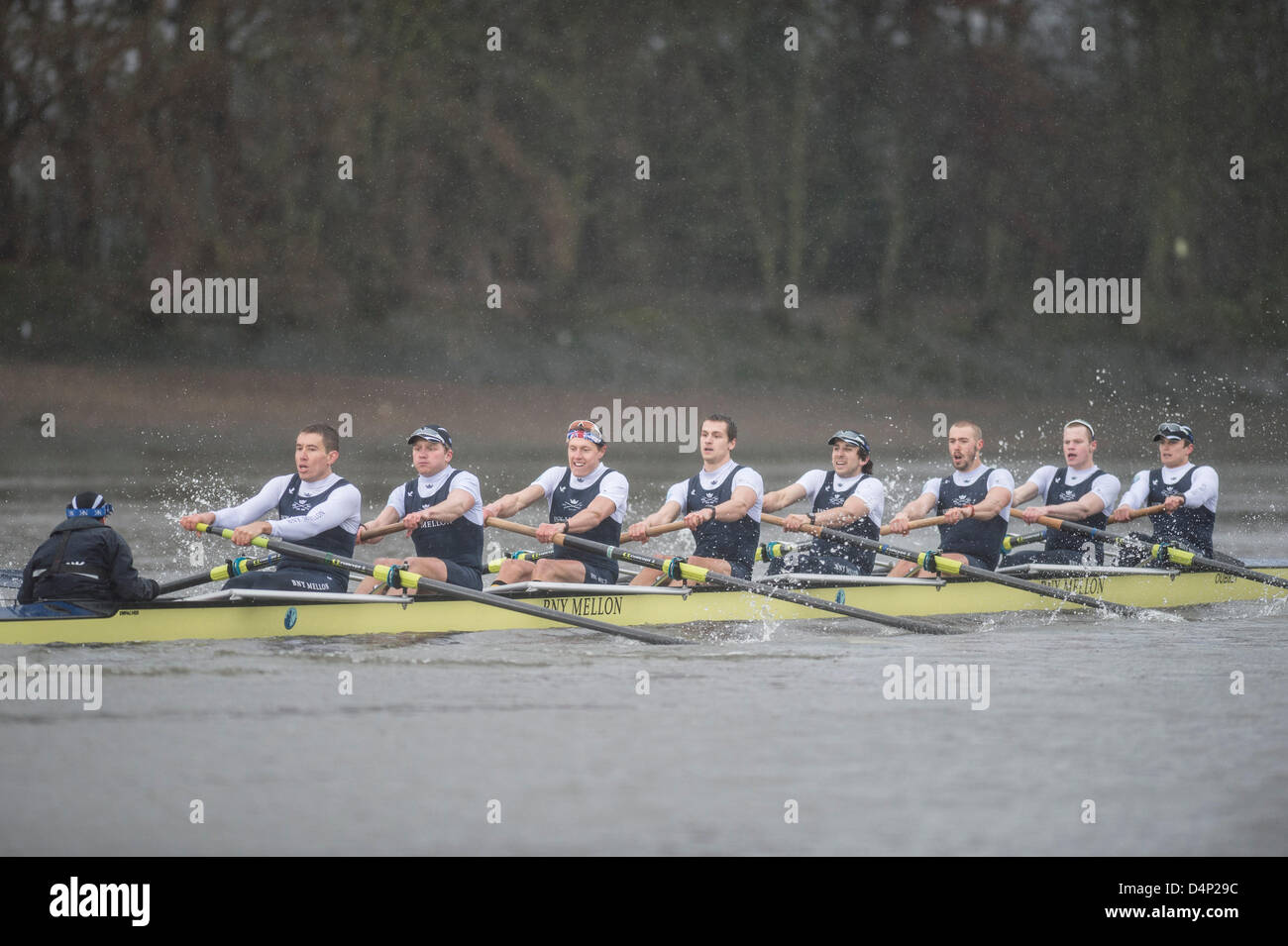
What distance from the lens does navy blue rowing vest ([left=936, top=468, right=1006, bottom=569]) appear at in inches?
465

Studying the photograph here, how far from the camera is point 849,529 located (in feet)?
38.0

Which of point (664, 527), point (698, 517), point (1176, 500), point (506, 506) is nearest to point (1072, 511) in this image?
point (1176, 500)

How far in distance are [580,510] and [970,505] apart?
2.91 m

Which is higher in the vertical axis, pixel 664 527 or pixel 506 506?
pixel 506 506

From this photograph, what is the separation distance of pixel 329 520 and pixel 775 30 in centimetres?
2874

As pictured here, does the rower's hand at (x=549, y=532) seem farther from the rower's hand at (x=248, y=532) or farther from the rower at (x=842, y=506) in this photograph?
the rower at (x=842, y=506)

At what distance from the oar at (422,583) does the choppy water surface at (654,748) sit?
0.61ft

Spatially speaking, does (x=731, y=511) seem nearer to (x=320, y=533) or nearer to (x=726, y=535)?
(x=726, y=535)

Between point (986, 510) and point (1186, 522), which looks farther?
point (1186, 522)

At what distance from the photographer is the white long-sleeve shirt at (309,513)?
31.6ft

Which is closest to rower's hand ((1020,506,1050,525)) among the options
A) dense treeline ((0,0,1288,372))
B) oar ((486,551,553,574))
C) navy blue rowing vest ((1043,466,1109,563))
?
navy blue rowing vest ((1043,466,1109,563))

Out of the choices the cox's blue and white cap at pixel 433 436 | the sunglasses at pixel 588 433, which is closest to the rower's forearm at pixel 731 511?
the sunglasses at pixel 588 433

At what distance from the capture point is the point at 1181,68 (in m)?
38.2
